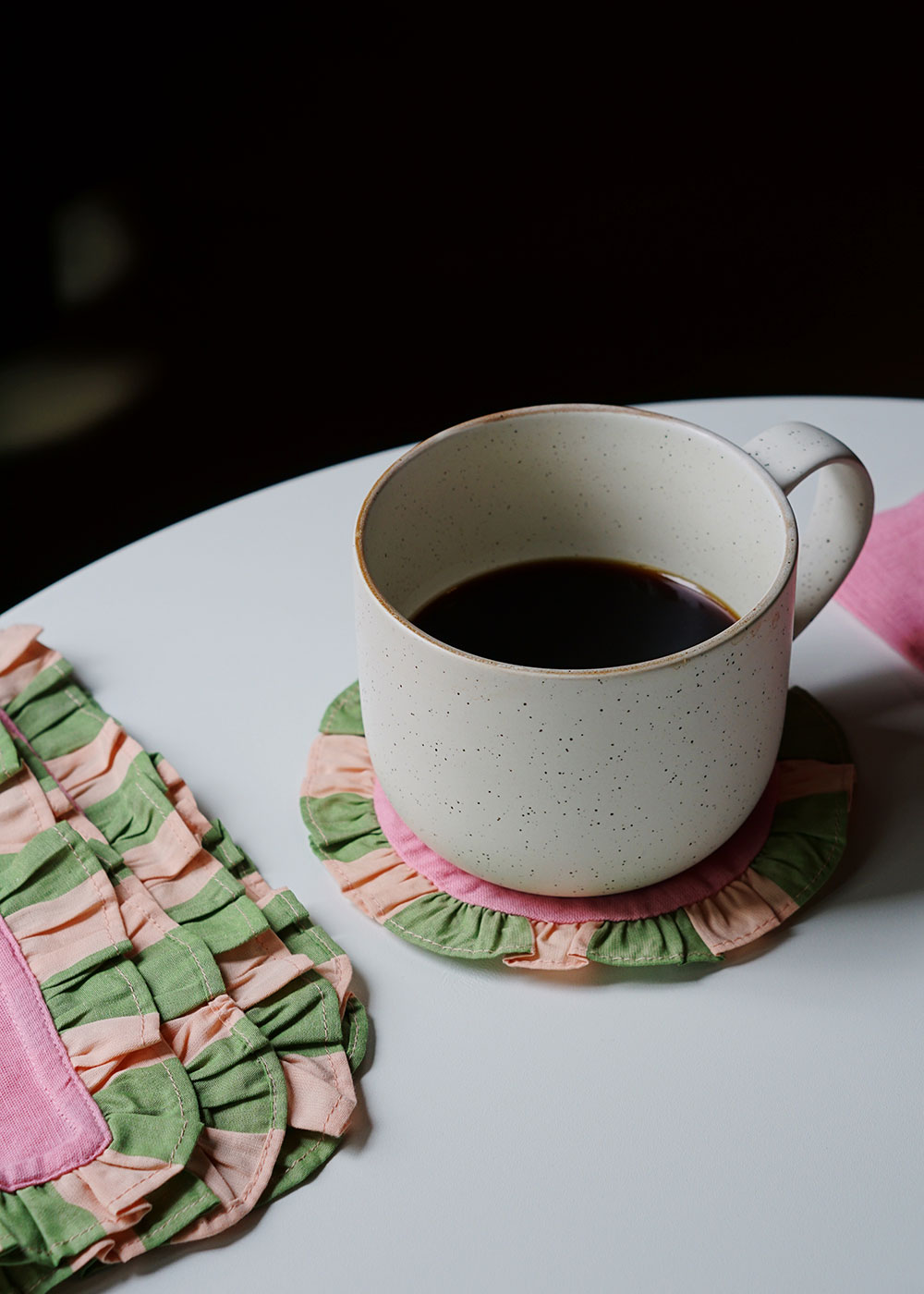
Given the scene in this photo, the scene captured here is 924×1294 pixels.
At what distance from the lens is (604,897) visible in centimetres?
64

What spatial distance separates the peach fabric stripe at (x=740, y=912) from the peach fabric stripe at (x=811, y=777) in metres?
0.06

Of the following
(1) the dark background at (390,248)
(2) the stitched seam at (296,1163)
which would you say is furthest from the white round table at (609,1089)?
(1) the dark background at (390,248)

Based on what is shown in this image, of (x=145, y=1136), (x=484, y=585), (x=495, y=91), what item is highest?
(x=495, y=91)

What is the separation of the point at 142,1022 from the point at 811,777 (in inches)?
13.4

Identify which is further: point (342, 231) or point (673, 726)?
point (342, 231)

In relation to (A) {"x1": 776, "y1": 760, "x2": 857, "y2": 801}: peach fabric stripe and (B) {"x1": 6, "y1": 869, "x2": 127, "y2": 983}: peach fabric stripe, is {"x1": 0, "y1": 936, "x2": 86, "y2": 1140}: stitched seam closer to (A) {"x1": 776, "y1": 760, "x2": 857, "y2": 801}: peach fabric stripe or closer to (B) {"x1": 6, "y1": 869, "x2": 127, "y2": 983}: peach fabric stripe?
(B) {"x1": 6, "y1": 869, "x2": 127, "y2": 983}: peach fabric stripe

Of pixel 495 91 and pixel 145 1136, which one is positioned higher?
pixel 495 91

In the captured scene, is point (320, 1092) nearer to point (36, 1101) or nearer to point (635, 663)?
point (36, 1101)

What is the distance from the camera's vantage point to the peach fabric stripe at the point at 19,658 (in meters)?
0.76

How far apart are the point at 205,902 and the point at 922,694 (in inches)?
15.8

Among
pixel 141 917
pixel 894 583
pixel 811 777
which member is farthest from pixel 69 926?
pixel 894 583

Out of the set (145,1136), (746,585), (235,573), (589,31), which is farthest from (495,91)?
(145,1136)

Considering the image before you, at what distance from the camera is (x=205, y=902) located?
0.64m

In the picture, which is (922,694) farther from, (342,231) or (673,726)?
(342,231)
